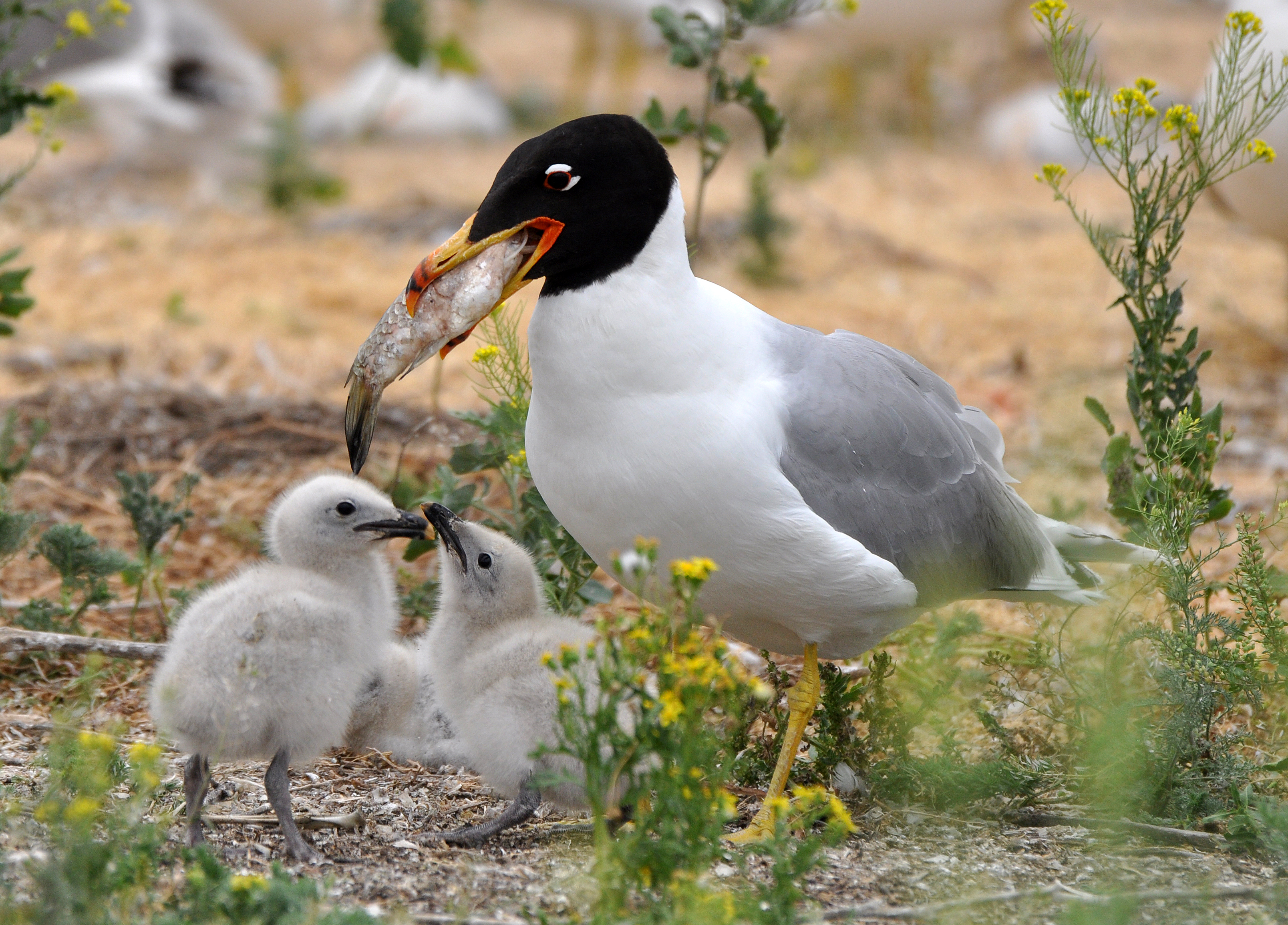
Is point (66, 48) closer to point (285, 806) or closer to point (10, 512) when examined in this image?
point (10, 512)

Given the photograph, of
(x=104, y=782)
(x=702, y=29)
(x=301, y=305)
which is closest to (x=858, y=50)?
(x=301, y=305)

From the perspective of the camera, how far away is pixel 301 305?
291 inches

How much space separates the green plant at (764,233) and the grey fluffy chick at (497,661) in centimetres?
504

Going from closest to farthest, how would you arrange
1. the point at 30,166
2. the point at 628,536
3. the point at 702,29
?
the point at 628,536
the point at 30,166
the point at 702,29

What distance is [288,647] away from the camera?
2.91 metres

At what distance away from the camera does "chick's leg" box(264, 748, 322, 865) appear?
9.00ft

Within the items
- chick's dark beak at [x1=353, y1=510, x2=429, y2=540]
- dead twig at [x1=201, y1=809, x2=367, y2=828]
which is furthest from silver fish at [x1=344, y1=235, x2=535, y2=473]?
dead twig at [x1=201, y1=809, x2=367, y2=828]

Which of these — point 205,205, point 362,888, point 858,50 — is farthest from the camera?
point 858,50

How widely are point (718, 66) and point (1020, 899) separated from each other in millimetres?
2797

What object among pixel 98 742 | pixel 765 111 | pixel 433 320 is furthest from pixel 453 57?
pixel 98 742

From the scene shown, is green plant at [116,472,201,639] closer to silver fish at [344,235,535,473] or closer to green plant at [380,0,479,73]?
silver fish at [344,235,535,473]

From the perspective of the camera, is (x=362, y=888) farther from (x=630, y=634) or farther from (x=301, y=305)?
(x=301, y=305)

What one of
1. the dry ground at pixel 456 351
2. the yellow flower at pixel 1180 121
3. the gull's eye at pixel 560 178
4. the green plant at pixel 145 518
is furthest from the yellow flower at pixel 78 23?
the yellow flower at pixel 1180 121

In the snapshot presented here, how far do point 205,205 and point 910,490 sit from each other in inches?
302
